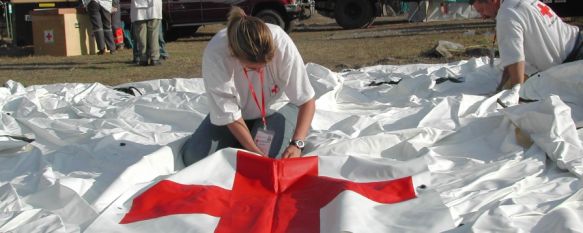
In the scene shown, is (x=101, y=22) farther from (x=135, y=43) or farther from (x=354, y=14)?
(x=354, y=14)

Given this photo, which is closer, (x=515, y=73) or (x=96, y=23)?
(x=515, y=73)

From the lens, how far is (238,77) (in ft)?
10.0

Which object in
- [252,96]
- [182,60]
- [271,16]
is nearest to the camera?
[252,96]

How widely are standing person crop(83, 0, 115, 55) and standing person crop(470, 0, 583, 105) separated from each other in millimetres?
6632

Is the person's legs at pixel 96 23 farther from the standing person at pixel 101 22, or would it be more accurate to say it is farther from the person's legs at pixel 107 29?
the person's legs at pixel 107 29

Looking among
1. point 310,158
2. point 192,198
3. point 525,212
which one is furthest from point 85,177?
point 525,212

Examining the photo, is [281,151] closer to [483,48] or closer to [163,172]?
[163,172]

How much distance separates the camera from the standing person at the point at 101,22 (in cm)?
955

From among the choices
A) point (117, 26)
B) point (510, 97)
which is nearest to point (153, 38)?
point (117, 26)

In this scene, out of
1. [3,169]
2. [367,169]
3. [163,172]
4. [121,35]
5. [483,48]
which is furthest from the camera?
[121,35]

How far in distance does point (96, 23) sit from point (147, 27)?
1.77 metres

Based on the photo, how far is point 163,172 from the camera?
9.93ft

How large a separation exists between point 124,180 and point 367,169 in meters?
0.98

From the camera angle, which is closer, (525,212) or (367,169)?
(525,212)
